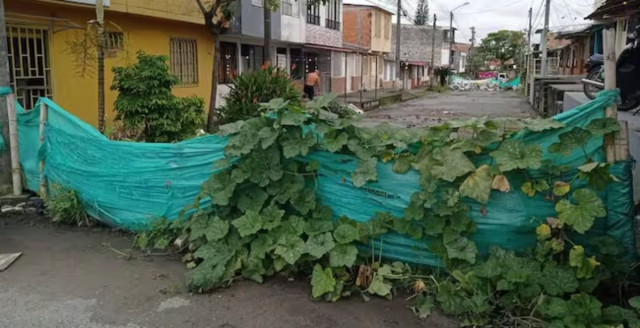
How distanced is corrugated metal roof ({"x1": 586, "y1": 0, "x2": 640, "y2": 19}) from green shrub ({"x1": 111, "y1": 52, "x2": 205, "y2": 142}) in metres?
5.53

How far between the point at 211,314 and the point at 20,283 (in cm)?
164

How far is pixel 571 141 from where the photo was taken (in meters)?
3.59

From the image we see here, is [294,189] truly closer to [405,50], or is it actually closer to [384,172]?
[384,172]

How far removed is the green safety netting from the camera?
3664mm

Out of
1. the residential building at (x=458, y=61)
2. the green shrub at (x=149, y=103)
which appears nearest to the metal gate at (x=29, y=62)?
the green shrub at (x=149, y=103)

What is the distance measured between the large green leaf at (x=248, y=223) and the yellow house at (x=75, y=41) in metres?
6.66

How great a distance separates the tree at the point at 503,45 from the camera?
8288 centimetres

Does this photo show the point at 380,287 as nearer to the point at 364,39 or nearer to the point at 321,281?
the point at 321,281

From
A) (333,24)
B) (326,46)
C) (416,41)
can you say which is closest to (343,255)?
(326,46)

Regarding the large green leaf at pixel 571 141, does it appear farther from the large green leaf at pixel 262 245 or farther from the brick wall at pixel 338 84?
the brick wall at pixel 338 84

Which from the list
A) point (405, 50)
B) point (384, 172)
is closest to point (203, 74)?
point (384, 172)

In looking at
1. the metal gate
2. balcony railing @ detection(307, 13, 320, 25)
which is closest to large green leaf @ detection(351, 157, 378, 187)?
the metal gate

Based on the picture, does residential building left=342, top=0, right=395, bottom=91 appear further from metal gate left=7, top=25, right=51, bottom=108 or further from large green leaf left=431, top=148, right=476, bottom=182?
large green leaf left=431, top=148, right=476, bottom=182

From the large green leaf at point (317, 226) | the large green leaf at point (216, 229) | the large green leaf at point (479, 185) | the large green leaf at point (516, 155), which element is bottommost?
the large green leaf at point (216, 229)
